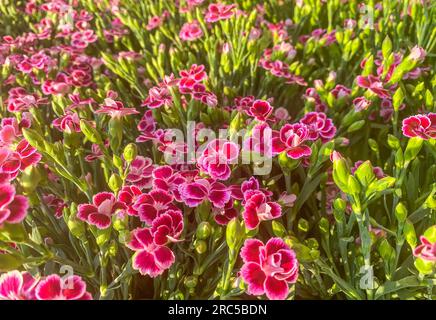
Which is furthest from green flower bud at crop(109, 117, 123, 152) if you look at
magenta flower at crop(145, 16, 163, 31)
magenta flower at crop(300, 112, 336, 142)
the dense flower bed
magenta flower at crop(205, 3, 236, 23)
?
magenta flower at crop(145, 16, 163, 31)

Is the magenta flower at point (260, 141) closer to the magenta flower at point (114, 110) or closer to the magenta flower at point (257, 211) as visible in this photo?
the magenta flower at point (257, 211)

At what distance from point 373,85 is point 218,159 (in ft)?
2.32

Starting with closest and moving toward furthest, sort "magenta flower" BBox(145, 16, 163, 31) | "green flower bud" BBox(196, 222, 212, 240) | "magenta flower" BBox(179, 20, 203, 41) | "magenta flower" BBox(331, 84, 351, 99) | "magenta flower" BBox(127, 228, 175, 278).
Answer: "magenta flower" BBox(127, 228, 175, 278)
"green flower bud" BBox(196, 222, 212, 240)
"magenta flower" BBox(331, 84, 351, 99)
"magenta flower" BBox(179, 20, 203, 41)
"magenta flower" BBox(145, 16, 163, 31)

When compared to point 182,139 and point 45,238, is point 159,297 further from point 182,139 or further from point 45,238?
point 182,139

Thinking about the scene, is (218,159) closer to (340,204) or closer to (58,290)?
(340,204)

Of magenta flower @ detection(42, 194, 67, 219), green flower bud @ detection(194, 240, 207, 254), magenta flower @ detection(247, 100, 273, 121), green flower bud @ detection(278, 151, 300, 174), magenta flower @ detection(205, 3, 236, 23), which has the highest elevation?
magenta flower @ detection(205, 3, 236, 23)

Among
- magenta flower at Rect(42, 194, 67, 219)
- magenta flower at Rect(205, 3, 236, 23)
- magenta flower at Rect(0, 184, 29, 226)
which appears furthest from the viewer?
magenta flower at Rect(205, 3, 236, 23)

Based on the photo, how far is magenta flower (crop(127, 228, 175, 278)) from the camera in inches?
34.7

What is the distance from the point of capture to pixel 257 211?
0.94 m

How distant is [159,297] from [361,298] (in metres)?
0.52

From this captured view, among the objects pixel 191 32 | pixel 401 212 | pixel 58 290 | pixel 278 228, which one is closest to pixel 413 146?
pixel 401 212

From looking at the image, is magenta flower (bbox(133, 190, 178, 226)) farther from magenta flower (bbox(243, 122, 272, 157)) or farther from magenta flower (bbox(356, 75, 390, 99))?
magenta flower (bbox(356, 75, 390, 99))

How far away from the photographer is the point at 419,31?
178 centimetres

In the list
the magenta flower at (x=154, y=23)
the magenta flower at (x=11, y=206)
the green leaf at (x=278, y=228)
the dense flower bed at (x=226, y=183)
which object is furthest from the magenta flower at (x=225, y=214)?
the magenta flower at (x=154, y=23)
